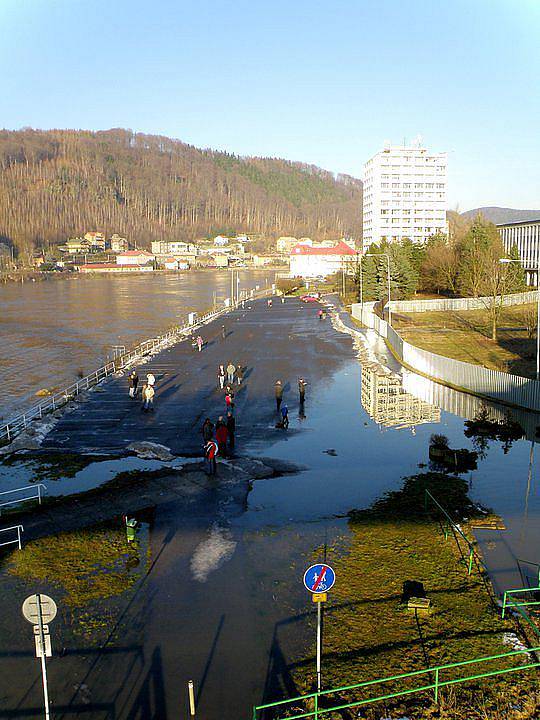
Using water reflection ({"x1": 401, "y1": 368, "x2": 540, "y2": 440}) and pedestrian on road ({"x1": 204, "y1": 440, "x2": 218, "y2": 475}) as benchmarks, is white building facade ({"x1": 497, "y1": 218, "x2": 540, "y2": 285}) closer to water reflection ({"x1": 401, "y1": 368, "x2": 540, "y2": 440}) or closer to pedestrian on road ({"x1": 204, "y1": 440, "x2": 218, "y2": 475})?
water reflection ({"x1": 401, "y1": 368, "x2": 540, "y2": 440})

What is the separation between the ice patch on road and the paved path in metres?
6.29

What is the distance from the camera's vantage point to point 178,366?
35.1m

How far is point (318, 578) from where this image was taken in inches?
303

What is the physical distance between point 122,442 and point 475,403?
13429mm

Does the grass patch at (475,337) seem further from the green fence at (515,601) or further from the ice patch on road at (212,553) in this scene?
the ice patch on road at (212,553)

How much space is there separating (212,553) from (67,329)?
55708mm

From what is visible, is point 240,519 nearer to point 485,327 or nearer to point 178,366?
point 178,366

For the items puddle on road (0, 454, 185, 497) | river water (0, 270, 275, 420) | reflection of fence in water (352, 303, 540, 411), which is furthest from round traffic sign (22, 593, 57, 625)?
river water (0, 270, 275, 420)

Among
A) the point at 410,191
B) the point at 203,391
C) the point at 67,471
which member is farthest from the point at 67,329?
the point at 410,191

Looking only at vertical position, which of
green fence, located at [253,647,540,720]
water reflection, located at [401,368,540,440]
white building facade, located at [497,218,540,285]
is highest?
white building facade, located at [497,218,540,285]

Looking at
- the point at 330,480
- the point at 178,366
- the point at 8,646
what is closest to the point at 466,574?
the point at 330,480

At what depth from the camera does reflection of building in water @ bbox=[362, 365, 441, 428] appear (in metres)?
22.3

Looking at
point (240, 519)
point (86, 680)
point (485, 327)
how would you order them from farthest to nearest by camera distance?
point (485, 327) → point (240, 519) → point (86, 680)

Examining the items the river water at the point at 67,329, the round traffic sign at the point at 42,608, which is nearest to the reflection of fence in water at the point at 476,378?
the river water at the point at 67,329
